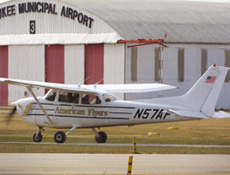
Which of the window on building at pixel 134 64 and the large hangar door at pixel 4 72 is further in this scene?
the large hangar door at pixel 4 72

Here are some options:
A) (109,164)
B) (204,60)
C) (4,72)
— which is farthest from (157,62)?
(109,164)

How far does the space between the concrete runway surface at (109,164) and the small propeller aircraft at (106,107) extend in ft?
11.0

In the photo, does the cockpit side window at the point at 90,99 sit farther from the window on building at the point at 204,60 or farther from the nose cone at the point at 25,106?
the window on building at the point at 204,60

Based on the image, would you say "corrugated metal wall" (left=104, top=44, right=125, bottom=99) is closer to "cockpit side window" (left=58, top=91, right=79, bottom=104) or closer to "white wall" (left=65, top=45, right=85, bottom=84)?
"white wall" (left=65, top=45, right=85, bottom=84)

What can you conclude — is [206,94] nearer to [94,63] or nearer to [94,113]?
[94,113]

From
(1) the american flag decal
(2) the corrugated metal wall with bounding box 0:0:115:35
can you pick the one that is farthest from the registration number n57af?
(2) the corrugated metal wall with bounding box 0:0:115:35

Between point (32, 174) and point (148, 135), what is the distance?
14.7 m

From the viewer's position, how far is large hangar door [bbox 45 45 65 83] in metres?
53.9

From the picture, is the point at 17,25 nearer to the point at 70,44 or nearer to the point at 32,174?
the point at 70,44

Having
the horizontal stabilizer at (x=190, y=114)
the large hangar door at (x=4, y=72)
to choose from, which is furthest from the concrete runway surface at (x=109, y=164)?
the large hangar door at (x=4, y=72)

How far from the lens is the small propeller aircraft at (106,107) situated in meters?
25.5

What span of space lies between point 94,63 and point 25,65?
293 inches

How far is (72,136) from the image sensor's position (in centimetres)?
3089

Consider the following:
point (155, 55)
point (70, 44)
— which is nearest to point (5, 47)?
point (70, 44)
